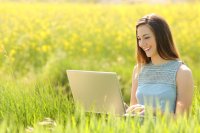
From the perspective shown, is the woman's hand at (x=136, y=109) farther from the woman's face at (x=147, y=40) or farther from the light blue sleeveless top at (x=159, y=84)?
the woman's face at (x=147, y=40)

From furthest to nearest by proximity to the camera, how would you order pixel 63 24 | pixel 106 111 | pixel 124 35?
pixel 63 24, pixel 124 35, pixel 106 111

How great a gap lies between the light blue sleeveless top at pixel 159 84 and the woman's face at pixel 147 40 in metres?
0.16

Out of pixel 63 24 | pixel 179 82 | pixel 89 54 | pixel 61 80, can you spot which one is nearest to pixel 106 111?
pixel 179 82

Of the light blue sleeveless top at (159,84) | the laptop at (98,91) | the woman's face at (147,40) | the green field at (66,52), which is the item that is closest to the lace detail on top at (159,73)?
the light blue sleeveless top at (159,84)

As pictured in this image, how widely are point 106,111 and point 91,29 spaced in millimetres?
9074

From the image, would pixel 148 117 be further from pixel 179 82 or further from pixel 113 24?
pixel 113 24

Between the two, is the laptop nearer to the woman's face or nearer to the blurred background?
the woman's face

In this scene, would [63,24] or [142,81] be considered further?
[63,24]

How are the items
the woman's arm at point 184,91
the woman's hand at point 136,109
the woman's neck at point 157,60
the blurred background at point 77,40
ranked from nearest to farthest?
the woman's hand at point 136,109, the woman's arm at point 184,91, the woman's neck at point 157,60, the blurred background at point 77,40

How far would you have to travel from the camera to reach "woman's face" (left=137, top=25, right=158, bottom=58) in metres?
4.48

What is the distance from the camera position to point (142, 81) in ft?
15.4

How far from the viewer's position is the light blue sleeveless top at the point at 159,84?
4457mm

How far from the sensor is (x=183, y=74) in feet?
14.4

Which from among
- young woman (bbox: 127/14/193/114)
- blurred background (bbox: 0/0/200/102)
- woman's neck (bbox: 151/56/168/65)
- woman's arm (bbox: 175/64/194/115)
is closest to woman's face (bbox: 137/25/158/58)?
young woman (bbox: 127/14/193/114)
